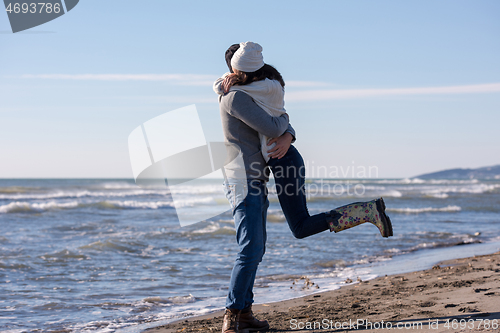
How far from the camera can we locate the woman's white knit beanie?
2316mm

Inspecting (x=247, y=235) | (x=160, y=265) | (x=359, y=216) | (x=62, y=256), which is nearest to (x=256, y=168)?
(x=247, y=235)

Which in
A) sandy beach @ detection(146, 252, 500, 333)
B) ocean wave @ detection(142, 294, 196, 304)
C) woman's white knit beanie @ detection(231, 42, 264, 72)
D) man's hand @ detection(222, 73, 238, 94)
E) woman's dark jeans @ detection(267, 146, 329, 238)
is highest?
woman's white knit beanie @ detection(231, 42, 264, 72)

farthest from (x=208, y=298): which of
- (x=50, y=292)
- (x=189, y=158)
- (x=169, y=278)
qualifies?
(x=50, y=292)

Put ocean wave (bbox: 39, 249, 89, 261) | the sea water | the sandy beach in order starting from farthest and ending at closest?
1. ocean wave (bbox: 39, 249, 89, 261)
2. the sea water
3. the sandy beach

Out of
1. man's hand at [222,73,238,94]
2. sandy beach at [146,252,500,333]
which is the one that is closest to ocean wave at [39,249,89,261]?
sandy beach at [146,252,500,333]

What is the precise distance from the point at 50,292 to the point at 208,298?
163 cm

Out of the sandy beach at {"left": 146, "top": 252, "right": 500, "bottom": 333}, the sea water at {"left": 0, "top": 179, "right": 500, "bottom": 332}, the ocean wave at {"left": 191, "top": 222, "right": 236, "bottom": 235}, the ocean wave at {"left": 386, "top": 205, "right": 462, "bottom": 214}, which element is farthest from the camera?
the ocean wave at {"left": 386, "top": 205, "right": 462, "bottom": 214}

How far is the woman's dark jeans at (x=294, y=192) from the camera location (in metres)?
2.41

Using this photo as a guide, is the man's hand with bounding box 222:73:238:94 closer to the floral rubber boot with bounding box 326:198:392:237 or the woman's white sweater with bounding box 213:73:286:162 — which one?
the woman's white sweater with bounding box 213:73:286:162

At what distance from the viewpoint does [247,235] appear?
2.36 meters

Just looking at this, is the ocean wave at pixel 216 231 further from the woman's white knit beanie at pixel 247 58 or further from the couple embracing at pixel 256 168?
the woman's white knit beanie at pixel 247 58

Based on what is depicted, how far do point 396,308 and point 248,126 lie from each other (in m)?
1.65

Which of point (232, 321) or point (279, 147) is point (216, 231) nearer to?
point (232, 321)

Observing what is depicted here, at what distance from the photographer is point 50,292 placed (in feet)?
14.1
